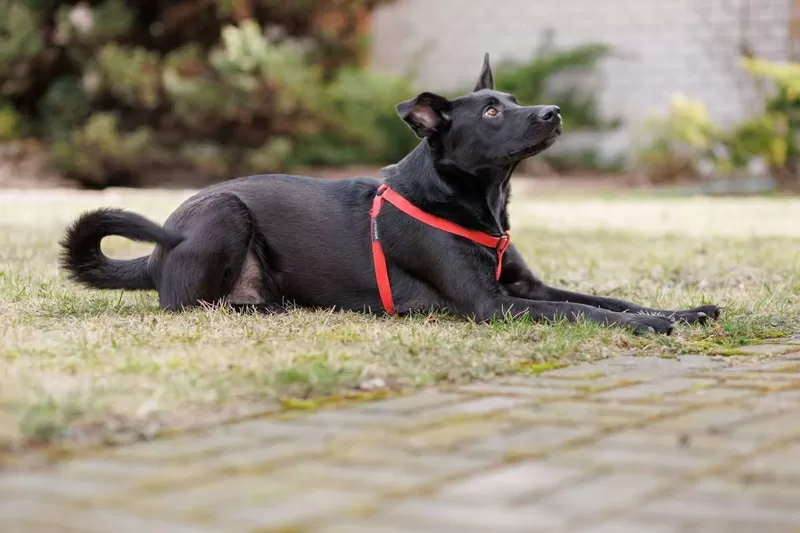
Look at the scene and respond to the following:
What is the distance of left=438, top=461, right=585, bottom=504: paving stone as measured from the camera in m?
2.09

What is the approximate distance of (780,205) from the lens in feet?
38.3

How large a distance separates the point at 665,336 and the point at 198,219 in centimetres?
191

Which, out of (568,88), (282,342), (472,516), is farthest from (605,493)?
(568,88)

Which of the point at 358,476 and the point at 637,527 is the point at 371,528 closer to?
the point at 358,476

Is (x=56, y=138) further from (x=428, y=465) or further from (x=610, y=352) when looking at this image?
(x=428, y=465)

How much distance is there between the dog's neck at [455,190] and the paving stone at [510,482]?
250 cm

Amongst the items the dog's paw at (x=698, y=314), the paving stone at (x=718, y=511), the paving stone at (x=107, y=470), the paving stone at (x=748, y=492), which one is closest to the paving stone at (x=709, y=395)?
the paving stone at (x=748, y=492)

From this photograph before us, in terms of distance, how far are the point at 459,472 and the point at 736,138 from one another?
→ 1231 centimetres

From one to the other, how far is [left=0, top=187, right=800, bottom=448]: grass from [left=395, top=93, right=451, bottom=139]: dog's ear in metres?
0.81

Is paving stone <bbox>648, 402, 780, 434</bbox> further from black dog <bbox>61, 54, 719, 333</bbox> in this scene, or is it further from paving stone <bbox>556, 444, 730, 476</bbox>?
black dog <bbox>61, 54, 719, 333</bbox>

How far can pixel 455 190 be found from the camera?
Result: 4793 millimetres

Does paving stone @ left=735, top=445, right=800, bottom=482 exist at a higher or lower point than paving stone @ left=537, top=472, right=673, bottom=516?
lower

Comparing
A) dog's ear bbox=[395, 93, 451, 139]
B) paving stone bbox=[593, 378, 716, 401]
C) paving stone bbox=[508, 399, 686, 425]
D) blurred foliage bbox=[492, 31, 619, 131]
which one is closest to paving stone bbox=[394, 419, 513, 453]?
paving stone bbox=[508, 399, 686, 425]

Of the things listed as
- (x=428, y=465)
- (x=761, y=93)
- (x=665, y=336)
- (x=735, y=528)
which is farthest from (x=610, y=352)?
(x=761, y=93)
